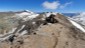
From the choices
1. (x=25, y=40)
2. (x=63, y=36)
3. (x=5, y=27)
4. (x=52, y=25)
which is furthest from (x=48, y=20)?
(x=5, y=27)

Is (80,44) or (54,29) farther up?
(54,29)

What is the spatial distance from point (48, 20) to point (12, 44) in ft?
15.2

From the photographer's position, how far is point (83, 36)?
522 inches

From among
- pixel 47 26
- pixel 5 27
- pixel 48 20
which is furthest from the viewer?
pixel 5 27

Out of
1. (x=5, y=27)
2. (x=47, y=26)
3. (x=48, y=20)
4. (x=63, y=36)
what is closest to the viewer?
(x=63, y=36)

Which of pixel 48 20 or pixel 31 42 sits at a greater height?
pixel 48 20

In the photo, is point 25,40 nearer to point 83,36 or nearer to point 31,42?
point 31,42

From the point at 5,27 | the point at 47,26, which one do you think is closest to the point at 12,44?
the point at 47,26

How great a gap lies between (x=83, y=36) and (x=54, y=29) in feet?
7.29

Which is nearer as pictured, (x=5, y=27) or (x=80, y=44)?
(x=80, y=44)

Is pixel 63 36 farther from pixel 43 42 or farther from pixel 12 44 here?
pixel 12 44

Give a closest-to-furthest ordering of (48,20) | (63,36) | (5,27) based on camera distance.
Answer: (63,36)
(48,20)
(5,27)

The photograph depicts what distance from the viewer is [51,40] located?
12172 mm

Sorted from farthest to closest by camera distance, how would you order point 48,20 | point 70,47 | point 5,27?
1. point 5,27
2. point 48,20
3. point 70,47
